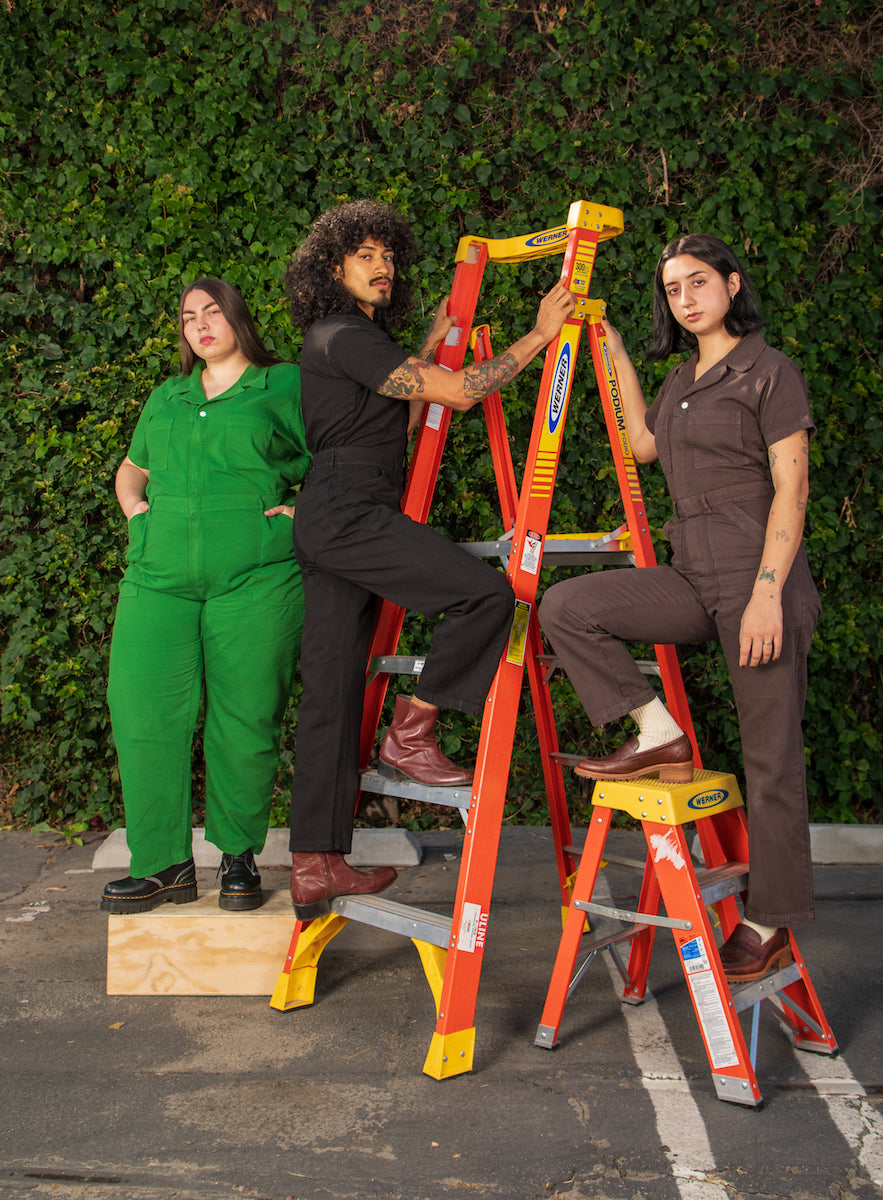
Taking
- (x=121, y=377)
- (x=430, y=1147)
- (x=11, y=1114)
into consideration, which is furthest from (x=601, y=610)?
(x=121, y=377)

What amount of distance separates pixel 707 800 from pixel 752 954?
39 cm

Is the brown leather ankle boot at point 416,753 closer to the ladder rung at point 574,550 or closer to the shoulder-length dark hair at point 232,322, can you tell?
the ladder rung at point 574,550

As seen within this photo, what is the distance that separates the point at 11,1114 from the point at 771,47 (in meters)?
4.82

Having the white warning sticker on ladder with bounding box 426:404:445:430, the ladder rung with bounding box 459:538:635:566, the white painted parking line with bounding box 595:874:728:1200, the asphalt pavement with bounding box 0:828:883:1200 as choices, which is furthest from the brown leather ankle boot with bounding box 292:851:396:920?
the white warning sticker on ladder with bounding box 426:404:445:430

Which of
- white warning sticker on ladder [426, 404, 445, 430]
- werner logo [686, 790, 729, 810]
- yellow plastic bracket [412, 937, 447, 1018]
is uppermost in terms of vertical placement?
white warning sticker on ladder [426, 404, 445, 430]

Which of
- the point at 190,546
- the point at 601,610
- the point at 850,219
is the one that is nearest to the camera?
the point at 601,610

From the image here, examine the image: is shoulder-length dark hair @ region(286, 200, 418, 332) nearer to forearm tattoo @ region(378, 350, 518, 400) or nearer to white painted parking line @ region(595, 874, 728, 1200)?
forearm tattoo @ region(378, 350, 518, 400)

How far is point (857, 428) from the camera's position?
174 inches

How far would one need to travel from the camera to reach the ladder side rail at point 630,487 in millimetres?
2957

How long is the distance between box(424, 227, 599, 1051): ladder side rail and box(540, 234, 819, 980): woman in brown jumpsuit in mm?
140

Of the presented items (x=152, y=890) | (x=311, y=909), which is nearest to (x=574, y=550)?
(x=311, y=909)

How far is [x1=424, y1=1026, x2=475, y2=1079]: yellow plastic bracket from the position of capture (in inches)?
96.0

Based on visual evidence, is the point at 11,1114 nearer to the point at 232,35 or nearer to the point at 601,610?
the point at 601,610

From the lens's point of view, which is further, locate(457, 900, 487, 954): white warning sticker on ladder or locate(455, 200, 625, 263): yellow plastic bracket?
locate(455, 200, 625, 263): yellow plastic bracket
